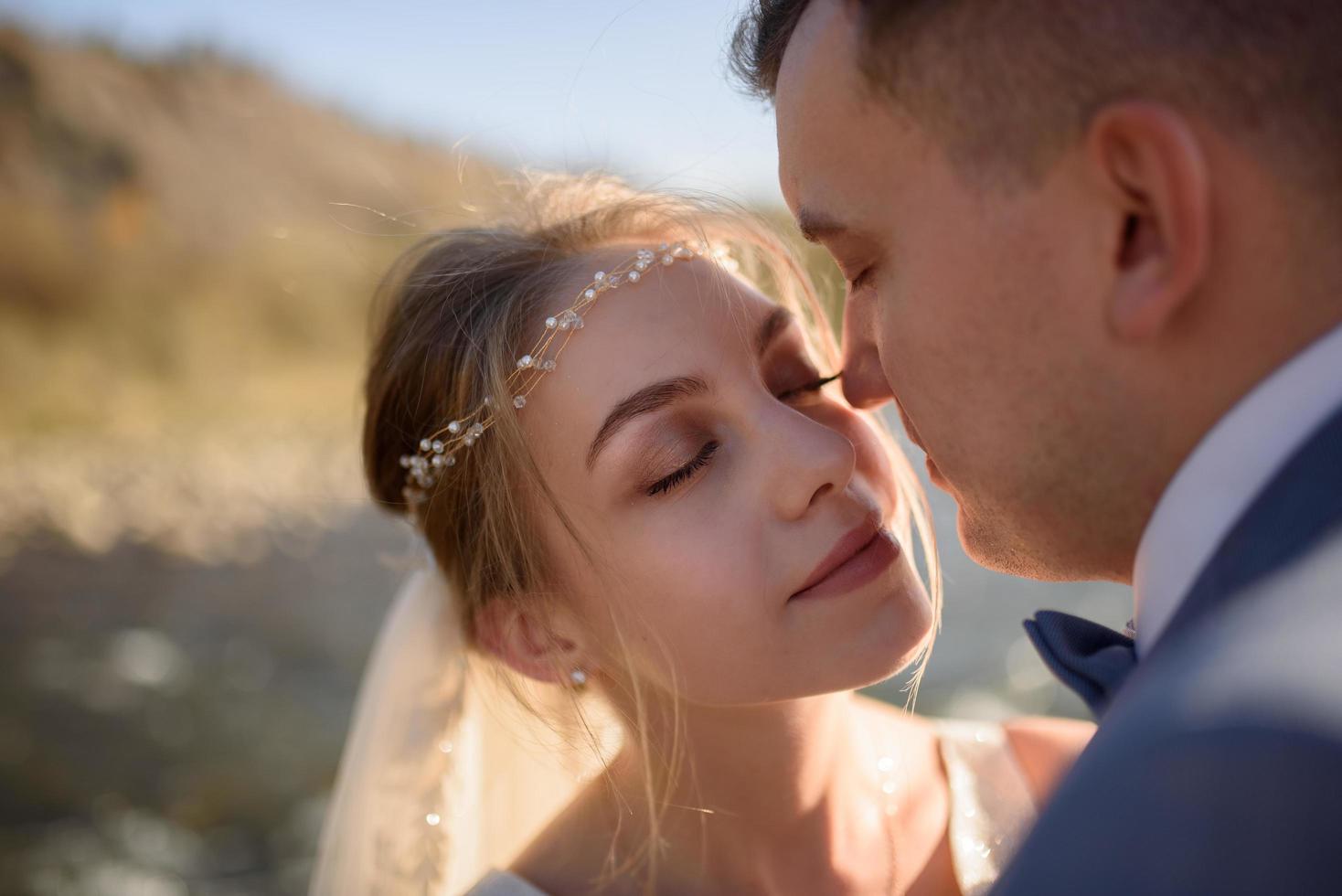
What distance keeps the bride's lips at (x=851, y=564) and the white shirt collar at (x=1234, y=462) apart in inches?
25.2

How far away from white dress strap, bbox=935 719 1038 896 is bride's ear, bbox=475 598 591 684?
36.9 inches

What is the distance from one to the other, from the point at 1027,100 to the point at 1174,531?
0.61 m

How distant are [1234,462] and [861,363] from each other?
0.83m

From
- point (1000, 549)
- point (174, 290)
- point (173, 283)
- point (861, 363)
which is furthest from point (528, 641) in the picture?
point (173, 283)

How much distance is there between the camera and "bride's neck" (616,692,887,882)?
7.02 ft

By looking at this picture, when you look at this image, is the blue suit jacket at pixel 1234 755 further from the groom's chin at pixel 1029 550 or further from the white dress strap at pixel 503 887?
the white dress strap at pixel 503 887

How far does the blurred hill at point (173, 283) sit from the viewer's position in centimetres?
918

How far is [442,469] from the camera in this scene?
7.19 feet

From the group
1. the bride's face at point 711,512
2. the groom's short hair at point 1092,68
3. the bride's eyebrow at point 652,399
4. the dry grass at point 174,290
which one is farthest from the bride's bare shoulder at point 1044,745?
the dry grass at point 174,290

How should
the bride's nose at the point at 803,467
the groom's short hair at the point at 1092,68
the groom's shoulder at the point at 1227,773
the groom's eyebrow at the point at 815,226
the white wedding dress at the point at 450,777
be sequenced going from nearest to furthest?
the groom's shoulder at the point at 1227,773 → the groom's short hair at the point at 1092,68 → the groom's eyebrow at the point at 815,226 → the bride's nose at the point at 803,467 → the white wedding dress at the point at 450,777

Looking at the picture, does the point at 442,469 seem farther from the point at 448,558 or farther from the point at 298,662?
the point at 298,662

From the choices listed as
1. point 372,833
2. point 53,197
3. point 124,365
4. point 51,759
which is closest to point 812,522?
point 372,833

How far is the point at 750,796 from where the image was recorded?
7.07ft

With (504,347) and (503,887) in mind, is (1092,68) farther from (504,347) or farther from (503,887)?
(503,887)
